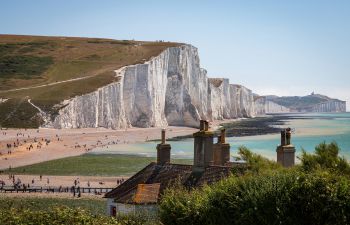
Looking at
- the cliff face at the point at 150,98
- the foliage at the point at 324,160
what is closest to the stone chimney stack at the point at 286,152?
the foliage at the point at 324,160

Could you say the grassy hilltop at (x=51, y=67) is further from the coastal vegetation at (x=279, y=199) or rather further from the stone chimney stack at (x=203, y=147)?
the coastal vegetation at (x=279, y=199)

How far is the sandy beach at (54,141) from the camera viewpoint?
70.7 meters

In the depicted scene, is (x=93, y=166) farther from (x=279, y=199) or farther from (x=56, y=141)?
(x=279, y=199)

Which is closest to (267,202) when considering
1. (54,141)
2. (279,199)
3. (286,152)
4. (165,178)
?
(279,199)

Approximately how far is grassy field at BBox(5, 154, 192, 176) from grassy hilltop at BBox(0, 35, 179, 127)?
3619 cm

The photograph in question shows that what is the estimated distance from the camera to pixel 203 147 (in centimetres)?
1998

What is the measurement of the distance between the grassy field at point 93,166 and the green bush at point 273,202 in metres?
40.9

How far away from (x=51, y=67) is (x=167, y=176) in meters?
129

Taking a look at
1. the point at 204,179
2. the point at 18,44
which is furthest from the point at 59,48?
the point at 204,179

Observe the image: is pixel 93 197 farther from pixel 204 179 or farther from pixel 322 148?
pixel 322 148

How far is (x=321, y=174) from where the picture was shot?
11.4 m

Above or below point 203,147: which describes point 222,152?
below

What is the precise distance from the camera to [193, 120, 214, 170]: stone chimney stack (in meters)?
19.6

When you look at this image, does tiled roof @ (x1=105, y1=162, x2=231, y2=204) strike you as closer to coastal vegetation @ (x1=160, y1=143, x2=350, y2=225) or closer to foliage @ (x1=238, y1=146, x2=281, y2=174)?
foliage @ (x1=238, y1=146, x2=281, y2=174)
